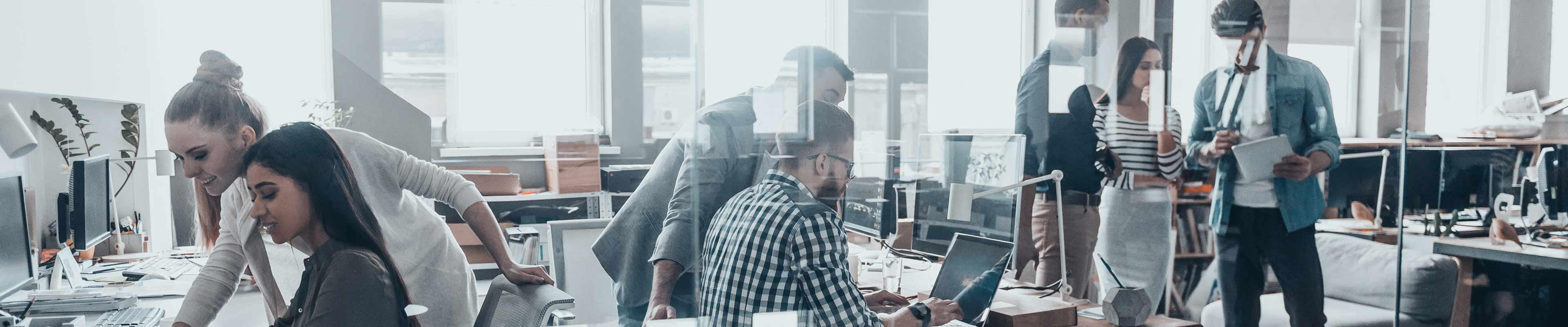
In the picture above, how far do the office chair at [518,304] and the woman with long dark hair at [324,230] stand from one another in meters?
0.22

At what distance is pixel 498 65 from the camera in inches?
72.9

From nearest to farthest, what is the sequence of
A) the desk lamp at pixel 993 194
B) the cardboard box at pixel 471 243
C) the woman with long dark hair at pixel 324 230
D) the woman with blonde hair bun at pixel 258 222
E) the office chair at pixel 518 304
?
the woman with long dark hair at pixel 324 230, the woman with blonde hair bun at pixel 258 222, the office chair at pixel 518 304, the cardboard box at pixel 471 243, the desk lamp at pixel 993 194

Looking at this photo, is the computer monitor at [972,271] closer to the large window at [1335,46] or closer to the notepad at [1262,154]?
the notepad at [1262,154]

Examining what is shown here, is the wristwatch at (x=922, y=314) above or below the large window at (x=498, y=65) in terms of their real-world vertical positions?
below

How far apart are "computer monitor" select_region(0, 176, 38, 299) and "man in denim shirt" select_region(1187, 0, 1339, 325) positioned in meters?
2.91

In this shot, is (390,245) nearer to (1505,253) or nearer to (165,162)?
(165,162)

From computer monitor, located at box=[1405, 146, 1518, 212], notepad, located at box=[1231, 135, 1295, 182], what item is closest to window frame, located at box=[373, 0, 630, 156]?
notepad, located at box=[1231, 135, 1295, 182]

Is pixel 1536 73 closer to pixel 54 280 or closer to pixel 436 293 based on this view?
pixel 436 293

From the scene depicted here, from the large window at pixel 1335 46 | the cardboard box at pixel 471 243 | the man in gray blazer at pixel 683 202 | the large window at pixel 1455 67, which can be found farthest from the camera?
the large window at pixel 1455 67

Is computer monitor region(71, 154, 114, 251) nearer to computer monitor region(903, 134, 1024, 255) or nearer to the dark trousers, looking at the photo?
computer monitor region(903, 134, 1024, 255)

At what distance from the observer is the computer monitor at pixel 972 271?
1.93 metres

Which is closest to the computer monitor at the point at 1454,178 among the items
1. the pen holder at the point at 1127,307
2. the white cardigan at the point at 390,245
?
the pen holder at the point at 1127,307

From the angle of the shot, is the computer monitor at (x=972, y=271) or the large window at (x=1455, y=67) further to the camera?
the large window at (x=1455, y=67)

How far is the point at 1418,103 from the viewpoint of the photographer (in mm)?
2471
